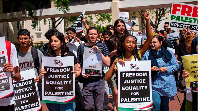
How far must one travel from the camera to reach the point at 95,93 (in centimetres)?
541

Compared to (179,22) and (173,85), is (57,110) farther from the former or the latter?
(179,22)

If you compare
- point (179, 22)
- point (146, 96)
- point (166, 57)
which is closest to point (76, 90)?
point (146, 96)

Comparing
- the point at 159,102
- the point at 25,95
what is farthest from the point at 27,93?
the point at 159,102

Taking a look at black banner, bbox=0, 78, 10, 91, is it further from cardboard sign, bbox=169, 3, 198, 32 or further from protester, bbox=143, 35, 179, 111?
cardboard sign, bbox=169, 3, 198, 32

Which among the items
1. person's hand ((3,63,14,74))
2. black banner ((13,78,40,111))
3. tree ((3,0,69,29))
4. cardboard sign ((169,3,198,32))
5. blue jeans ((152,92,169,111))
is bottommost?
blue jeans ((152,92,169,111))

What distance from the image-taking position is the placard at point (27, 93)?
4408mm

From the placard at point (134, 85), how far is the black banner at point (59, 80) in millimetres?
833

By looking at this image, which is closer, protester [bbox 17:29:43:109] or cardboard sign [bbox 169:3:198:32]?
protester [bbox 17:29:43:109]

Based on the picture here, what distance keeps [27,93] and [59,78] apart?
60 cm

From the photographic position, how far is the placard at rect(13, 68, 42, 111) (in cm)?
441

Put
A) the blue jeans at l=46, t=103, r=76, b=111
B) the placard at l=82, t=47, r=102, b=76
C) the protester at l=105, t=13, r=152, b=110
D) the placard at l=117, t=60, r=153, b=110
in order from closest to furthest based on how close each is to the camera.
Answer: the placard at l=117, t=60, r=153, b=110
the protester at l=105, t=13, r=152, b=110
the blue jeans at l=46, t=103, r=76, b=111
the placard at l=82, t=47, r=102, b=76

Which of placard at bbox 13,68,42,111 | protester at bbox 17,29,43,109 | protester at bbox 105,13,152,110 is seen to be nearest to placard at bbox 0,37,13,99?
placard at bbox 13,68,42,111

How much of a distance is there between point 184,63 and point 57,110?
2.15m

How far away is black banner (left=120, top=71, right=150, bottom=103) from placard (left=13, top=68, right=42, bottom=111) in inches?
57.4
